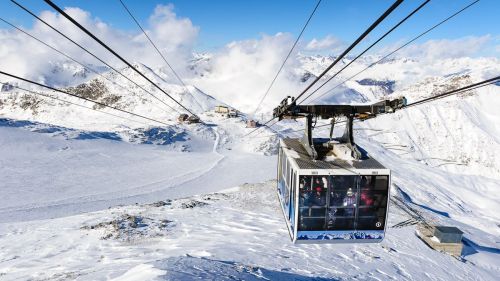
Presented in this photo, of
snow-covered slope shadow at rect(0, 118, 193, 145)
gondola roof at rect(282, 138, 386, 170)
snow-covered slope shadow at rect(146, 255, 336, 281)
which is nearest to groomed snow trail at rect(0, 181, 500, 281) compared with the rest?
snow-covered slope shadow at rect(146, 255, 336, 281)

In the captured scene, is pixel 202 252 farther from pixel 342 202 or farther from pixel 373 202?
pixel 373 202

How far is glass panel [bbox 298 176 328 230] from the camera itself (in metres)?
11.2

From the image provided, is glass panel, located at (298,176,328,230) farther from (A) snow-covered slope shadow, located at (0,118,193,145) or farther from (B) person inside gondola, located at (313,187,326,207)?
(A) snow-covered slope shadow, located at (0,118,193,145)

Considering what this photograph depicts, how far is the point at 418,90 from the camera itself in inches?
5886

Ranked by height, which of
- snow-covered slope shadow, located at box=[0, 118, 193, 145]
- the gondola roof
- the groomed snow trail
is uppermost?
the gondola roof

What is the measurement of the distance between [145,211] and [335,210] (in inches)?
725

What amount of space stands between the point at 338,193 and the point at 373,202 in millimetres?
1272

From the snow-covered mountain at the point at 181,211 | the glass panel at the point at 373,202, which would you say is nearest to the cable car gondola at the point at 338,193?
the glass panel at the point at 373,202

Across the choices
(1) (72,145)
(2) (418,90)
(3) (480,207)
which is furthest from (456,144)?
(1) (72,145)

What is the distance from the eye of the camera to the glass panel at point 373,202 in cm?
1143

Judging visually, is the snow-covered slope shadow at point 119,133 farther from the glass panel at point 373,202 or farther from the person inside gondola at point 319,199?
the glass panel at point 373,202

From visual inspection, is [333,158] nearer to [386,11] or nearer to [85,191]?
[386,11]

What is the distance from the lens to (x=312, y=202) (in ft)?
37.7

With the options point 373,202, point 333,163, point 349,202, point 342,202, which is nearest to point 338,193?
point 342,202
